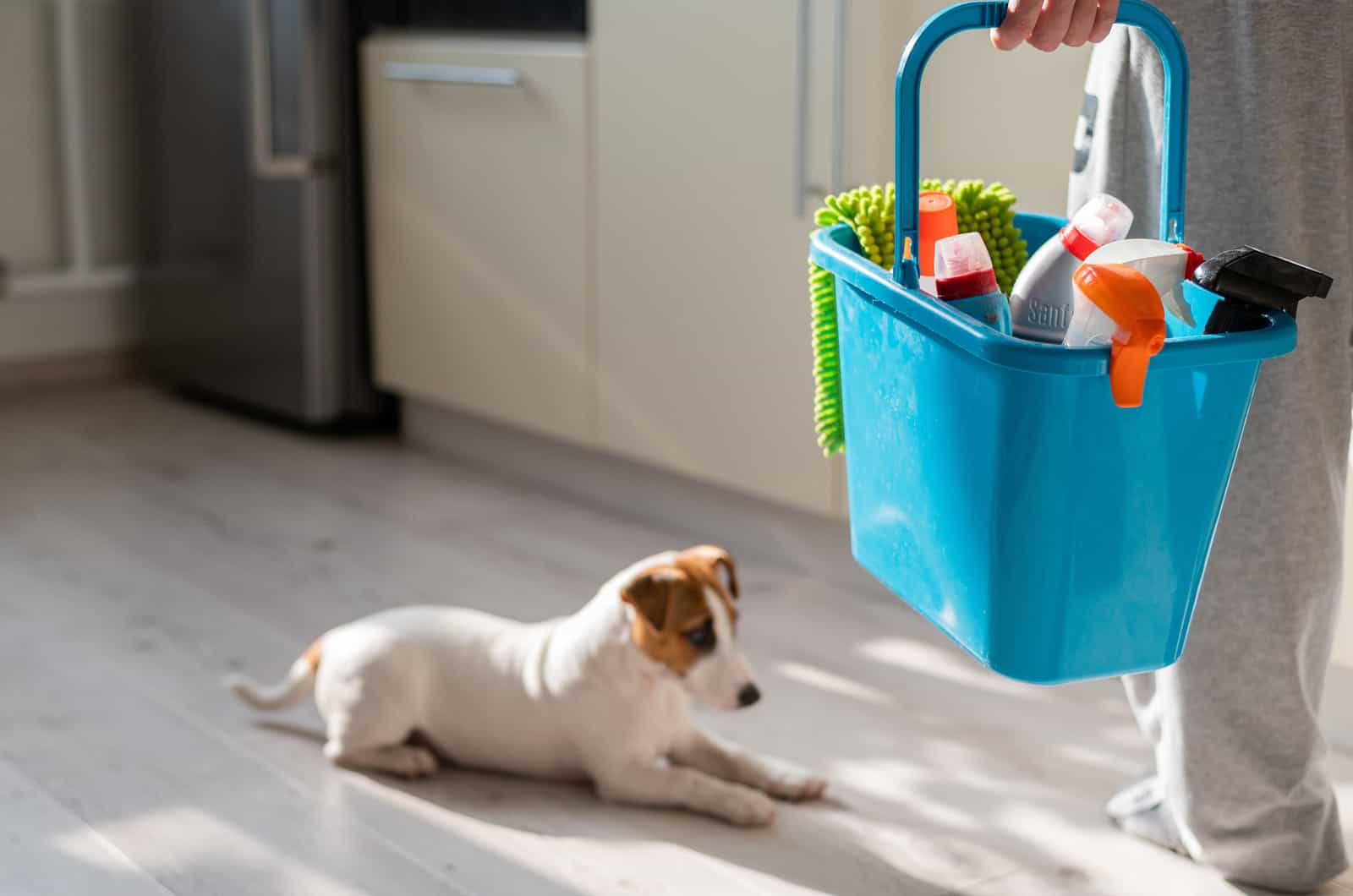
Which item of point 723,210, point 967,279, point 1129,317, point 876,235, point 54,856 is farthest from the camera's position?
point 723,210

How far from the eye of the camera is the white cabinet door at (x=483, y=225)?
2527 millimetres

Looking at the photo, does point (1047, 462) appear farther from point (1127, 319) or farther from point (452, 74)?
point (452, 74)

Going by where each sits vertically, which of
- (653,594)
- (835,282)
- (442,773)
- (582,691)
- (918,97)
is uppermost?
(918,97)

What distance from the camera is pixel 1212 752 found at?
4.63 ft

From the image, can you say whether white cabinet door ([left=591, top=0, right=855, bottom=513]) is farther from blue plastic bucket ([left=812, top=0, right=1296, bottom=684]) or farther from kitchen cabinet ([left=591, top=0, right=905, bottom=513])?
blue plastic bucket ([left=812, top=0, right=1296, bottom=684])

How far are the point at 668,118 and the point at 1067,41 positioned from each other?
4.32 feet

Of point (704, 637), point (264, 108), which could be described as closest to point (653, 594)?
point (704, 637)

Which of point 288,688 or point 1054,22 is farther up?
point 1054,22

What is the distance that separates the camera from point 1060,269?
1.04m

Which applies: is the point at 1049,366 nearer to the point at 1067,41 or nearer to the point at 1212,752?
the point at 1067,41

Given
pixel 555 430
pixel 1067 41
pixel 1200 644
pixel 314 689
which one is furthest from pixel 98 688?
pixel 1067 41

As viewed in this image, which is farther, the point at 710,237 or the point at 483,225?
the point at 483,225

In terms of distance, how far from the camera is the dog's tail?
1713mm

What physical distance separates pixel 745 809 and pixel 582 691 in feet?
0.62
